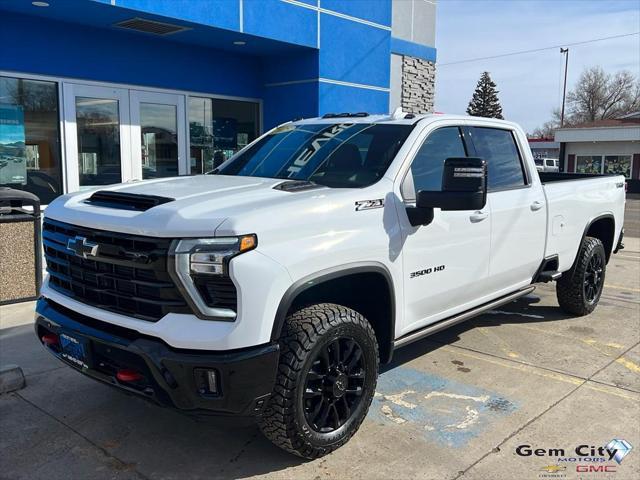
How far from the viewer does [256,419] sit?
300 cm

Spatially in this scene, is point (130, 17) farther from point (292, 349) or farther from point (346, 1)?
point (292, 349)

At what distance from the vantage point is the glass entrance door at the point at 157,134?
367 inches

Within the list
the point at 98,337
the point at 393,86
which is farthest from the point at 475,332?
the point at 393,86

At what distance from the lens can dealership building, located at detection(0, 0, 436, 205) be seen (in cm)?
805

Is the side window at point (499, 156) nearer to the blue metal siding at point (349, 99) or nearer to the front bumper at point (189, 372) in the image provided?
the front bumper at point (189, 372)

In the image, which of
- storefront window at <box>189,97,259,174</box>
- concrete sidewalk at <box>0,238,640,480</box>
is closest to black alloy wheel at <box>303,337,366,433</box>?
concrete sidewalk at <box>0,238,640,480</box>

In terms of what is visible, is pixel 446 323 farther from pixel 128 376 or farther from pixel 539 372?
pixel 128 376

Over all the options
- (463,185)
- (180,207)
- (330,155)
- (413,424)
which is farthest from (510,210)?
(180,207)

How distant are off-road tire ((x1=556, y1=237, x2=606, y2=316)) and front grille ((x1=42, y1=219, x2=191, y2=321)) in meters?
4.47

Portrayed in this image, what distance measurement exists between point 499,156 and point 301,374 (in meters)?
2.81

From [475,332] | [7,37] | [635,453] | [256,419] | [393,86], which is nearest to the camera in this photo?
[256,419]

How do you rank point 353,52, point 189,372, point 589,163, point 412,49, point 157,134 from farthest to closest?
point 589,163
point 412,49
point 353,52
point 157,134
point 189,372

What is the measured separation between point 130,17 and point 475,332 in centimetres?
602

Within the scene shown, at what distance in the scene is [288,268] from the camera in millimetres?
2949
